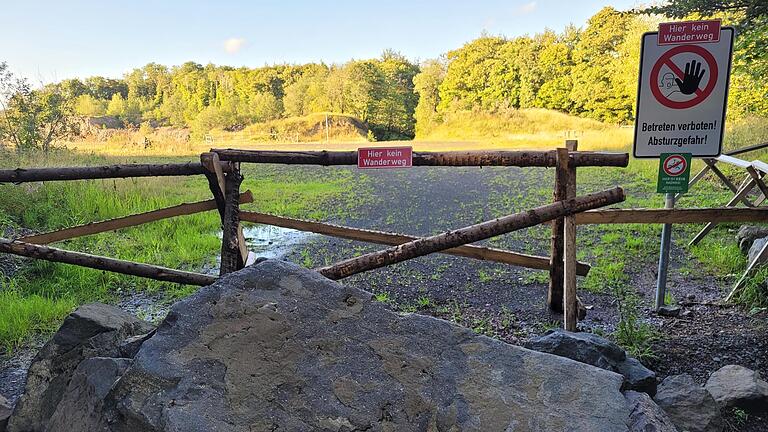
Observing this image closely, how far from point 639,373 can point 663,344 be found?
4.32ft

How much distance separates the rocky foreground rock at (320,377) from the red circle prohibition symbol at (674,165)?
7.60ft

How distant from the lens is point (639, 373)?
2637 mm

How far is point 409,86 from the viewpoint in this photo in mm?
36625

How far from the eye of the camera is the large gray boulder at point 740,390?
2744 mm

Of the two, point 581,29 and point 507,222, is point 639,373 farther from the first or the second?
point 581,29

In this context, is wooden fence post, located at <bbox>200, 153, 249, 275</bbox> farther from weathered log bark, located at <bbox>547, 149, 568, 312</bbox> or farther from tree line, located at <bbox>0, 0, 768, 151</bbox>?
tree line, located at <bbox>0, 0, 768, 151</bbox>

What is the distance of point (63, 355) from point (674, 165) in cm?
424

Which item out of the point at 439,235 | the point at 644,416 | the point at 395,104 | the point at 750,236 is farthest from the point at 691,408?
the point at 395,104

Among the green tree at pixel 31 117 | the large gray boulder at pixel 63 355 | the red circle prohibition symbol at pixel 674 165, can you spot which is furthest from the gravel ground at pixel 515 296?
the green tree at pixel 31 117

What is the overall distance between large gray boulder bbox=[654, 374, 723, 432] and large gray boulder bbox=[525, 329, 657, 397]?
10cm

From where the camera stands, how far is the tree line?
102ft

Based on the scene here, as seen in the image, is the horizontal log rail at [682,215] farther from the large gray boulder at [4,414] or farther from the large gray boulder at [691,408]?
the large gray boulder at [4,414]

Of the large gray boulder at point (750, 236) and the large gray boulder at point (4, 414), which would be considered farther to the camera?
the large gray boulder at point (750, 236)

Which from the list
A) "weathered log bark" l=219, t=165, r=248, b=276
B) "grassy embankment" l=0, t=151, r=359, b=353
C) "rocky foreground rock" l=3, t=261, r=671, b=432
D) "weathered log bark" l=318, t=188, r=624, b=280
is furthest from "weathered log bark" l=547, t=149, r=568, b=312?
"grassy embankment" l=0, t=151, r=359, b=353
